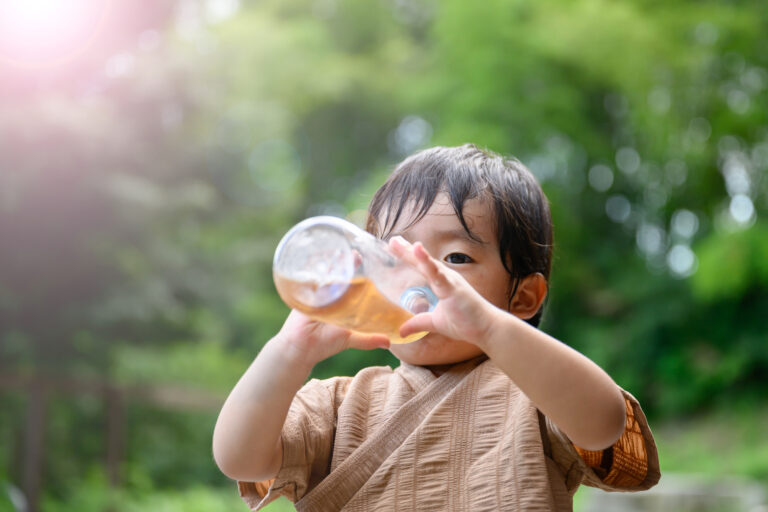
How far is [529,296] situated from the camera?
52.1 inches

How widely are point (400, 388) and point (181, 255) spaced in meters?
6.42

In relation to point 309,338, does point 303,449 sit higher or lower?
lower

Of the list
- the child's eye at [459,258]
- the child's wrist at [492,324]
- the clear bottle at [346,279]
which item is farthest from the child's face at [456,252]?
the child's wrist at [492,324]

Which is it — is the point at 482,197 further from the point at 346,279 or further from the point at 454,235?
the point at 346,279

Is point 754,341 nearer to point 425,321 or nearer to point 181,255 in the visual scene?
point 181,255

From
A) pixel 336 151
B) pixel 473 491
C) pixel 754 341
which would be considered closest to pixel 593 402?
pixel 473 491

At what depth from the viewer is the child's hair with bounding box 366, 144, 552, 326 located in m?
1.23

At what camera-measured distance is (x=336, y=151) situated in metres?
13.6

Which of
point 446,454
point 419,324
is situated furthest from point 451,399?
point 419,324

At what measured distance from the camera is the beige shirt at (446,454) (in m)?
1.09

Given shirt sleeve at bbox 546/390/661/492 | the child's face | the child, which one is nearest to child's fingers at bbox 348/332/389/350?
the child

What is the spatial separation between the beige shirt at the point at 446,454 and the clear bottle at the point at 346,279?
0.51ft

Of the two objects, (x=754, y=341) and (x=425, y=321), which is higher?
(x=754, y=341)

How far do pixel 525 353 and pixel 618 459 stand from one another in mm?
269
